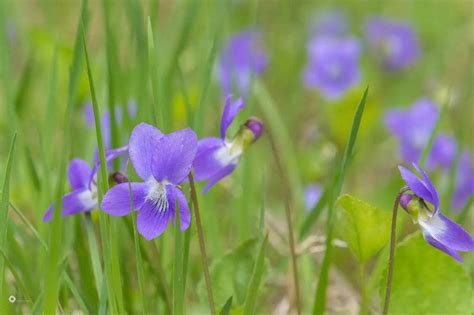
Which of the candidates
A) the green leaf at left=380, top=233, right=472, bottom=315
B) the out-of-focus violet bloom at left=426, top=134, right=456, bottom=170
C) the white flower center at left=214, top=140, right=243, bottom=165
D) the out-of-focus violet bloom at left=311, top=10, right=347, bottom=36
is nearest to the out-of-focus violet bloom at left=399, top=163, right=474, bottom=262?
the green leaf at left=380, top=233, right=472, bottom=315

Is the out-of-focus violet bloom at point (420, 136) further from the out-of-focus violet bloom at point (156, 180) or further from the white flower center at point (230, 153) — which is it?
the out-of-focus violet bloom at point (156, 180)

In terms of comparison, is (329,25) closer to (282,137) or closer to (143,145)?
(282,137)

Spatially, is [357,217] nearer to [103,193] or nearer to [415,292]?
[415,292]

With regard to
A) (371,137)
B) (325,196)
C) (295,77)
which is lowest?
(371,137)

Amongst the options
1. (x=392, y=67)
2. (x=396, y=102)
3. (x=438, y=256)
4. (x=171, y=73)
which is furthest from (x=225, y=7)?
(x=392, y=67)

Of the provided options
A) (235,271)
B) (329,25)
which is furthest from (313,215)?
(329,25)
